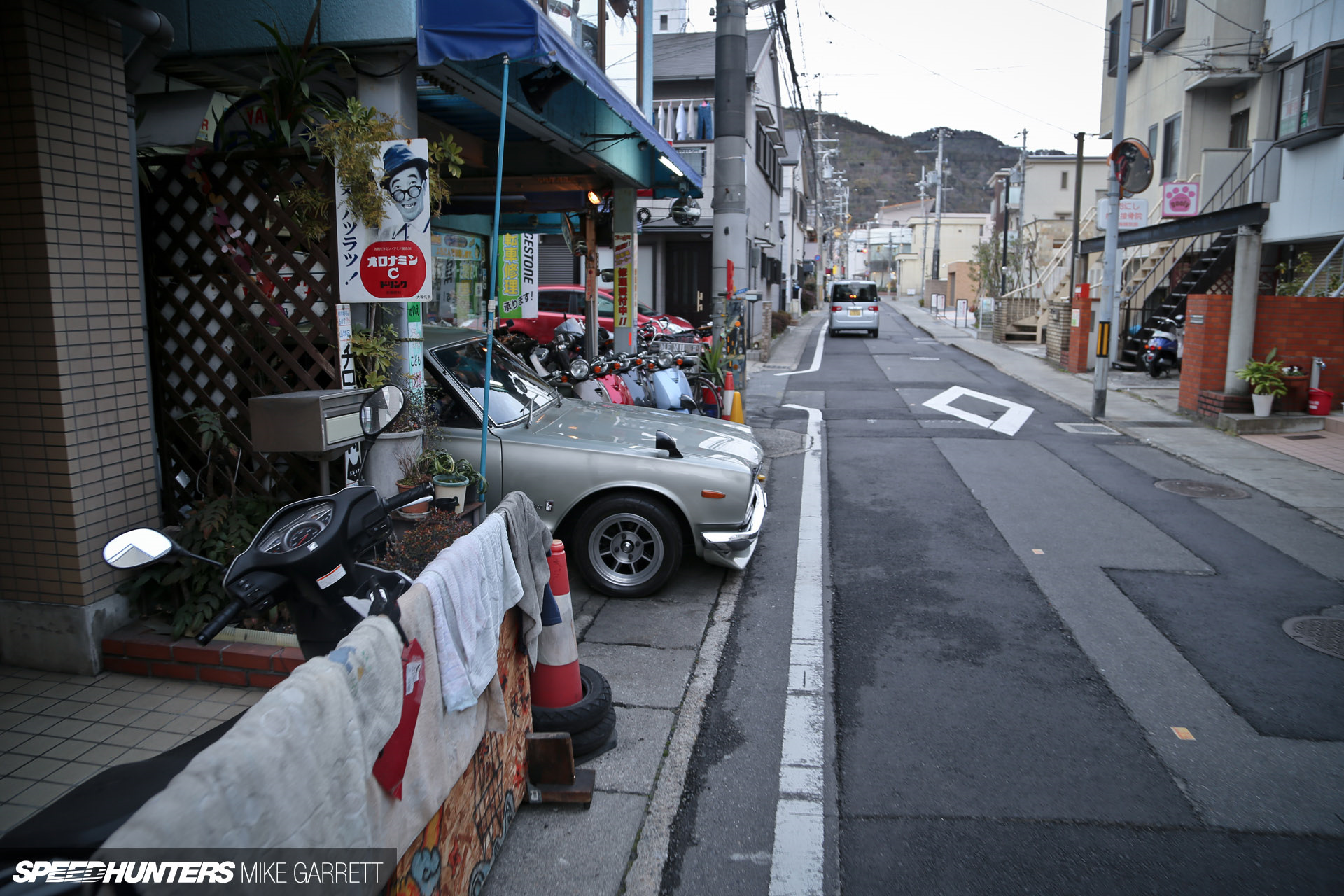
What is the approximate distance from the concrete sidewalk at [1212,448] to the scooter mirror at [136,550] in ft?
28.8

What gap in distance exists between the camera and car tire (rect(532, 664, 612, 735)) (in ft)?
12.4

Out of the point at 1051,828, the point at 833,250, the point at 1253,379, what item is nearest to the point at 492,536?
the point at 1051,828

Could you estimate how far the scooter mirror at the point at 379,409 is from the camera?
452 cm

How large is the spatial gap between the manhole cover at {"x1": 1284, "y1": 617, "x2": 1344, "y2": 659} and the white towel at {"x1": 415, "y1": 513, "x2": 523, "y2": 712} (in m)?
4.82

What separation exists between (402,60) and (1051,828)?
5108mm

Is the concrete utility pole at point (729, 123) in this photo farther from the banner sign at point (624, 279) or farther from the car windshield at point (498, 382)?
the car windshield at point (498, 382)

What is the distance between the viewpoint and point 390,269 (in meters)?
4.88

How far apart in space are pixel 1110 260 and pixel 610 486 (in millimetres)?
12457

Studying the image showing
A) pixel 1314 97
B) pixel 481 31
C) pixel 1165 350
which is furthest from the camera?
pixel 1165 350

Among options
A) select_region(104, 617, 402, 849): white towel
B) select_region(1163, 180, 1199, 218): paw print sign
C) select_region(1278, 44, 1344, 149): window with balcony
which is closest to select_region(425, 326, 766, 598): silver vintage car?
select_region(104, 617, 402, 849): white towel

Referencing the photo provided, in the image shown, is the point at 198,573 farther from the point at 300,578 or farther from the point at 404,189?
the point at 404,189

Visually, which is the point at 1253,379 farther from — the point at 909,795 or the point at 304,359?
the point at 304,359

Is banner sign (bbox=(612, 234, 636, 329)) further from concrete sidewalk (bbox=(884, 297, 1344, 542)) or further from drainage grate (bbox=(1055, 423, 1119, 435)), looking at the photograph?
concrete sidewalk (bbox=(884, 297, 1344, 542))

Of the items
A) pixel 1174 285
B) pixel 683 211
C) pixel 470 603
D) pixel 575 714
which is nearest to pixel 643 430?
pixel 575 714
